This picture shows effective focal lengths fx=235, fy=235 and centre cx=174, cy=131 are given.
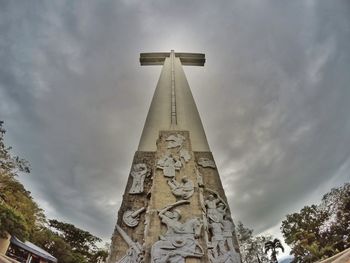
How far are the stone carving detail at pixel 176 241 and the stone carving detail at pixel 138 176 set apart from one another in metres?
1.93

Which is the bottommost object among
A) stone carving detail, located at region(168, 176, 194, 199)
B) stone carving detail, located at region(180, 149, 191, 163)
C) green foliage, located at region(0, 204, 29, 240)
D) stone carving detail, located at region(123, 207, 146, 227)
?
stone carving detail, located at region(123, 207, 146, 227)

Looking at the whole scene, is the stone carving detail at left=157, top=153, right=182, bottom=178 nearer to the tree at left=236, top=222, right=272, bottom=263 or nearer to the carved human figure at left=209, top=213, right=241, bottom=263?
the carved human figure at left=209, top=213, right=241, bottom=263

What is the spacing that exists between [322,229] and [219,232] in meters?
15.5

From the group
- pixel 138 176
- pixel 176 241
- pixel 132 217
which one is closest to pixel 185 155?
pixel 138 176

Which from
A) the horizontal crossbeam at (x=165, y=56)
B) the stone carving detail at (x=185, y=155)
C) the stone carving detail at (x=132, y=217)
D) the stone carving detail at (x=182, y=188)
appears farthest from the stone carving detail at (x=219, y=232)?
the horizontal crossbeam at (x=165, y=56)

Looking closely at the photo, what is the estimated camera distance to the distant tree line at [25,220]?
9586 mm

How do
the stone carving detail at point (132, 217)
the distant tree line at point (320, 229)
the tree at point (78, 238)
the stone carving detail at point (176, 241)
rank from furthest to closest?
the tree at point (78, 238) → the distant tree line at point (320, 229) → the stone carving detail at point (132, 217) → the stone carving detail at point (176, 241)

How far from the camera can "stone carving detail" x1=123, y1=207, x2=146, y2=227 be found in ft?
23.9

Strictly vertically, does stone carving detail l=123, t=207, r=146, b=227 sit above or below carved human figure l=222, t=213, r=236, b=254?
above

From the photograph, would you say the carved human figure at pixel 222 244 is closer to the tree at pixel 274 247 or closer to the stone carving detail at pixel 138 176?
the stone carving detail at pixel 138 176

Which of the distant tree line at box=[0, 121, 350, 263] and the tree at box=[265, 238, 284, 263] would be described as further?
the tree at box=[265, 238, 284, 263]

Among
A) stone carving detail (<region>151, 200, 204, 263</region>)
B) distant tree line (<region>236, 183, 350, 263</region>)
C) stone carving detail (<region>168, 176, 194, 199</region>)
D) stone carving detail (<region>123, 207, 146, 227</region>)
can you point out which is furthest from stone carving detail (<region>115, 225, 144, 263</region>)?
distant tree line (<region>236, 183, 350, 263</region>)

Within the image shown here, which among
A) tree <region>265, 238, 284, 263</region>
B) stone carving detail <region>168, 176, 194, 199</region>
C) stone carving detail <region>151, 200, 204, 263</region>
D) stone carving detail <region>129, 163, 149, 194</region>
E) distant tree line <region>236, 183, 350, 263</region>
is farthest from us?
tree <region>265, 238, 284, 263</region>

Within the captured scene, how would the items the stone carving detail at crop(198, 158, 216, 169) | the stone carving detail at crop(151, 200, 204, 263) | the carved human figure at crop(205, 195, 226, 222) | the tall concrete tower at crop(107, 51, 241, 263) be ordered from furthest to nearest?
1. the stone carving detail at crop(198, 158, 216, 169)
2. the carved human figure at crop(205, 195, 226, 222)
3. the tall concrete tower at crop(107, 51, 241, 263)
4. the stone carving detail at crop(151, 200, 204, 263)
